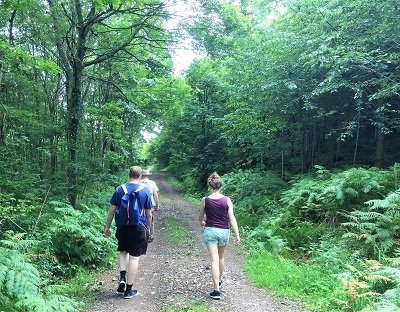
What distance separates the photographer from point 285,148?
56.6 ft

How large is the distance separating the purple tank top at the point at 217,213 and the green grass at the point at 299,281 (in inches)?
68.8

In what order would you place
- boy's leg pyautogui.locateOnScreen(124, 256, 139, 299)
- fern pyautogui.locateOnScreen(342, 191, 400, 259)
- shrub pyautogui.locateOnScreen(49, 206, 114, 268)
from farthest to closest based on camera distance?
1. shrub pyautogui.locateOnScreen(49, 206, 114, 268)
2. fern pyautogui.locateOnScreen(342, 191, 400, 259)
3. boy's leg pyautogui.locateOnScreen(124, 256, 139, 299)

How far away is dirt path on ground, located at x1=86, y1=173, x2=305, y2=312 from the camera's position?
5.82m

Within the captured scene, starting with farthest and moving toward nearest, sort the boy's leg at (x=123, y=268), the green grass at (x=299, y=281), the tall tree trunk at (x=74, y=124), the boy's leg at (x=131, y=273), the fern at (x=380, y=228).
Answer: the tall tree trunk at (x=74, y=124), the fern at (x=380, y=228), the boy's leg at (x=123, y=268), the green grass at (x=299, y=281), the boy's leg at (x=131, y=273)

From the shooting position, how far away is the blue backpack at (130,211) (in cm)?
597

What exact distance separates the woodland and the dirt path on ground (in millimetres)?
427

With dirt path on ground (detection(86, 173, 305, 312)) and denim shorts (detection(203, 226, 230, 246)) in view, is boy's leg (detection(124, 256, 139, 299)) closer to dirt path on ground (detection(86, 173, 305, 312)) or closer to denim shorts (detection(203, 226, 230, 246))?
dirt path on ground (detection(86, 173, 305, 312))

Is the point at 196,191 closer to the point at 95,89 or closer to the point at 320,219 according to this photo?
the point at 95,89

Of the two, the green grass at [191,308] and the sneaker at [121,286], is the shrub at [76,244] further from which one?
the green grass at [191,308]

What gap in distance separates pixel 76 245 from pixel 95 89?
15.8 m

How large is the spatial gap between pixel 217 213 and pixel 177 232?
6436 millimetres

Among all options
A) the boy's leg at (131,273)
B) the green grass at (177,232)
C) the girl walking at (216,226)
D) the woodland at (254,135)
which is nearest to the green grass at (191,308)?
the girl walking at (216,226)

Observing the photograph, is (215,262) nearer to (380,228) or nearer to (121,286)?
(121,286)

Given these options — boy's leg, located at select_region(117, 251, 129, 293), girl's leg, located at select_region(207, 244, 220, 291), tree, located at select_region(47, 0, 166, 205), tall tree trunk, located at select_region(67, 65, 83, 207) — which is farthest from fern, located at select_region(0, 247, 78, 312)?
tall tree trunk, located at select_region(67, 65, 83, 207)
